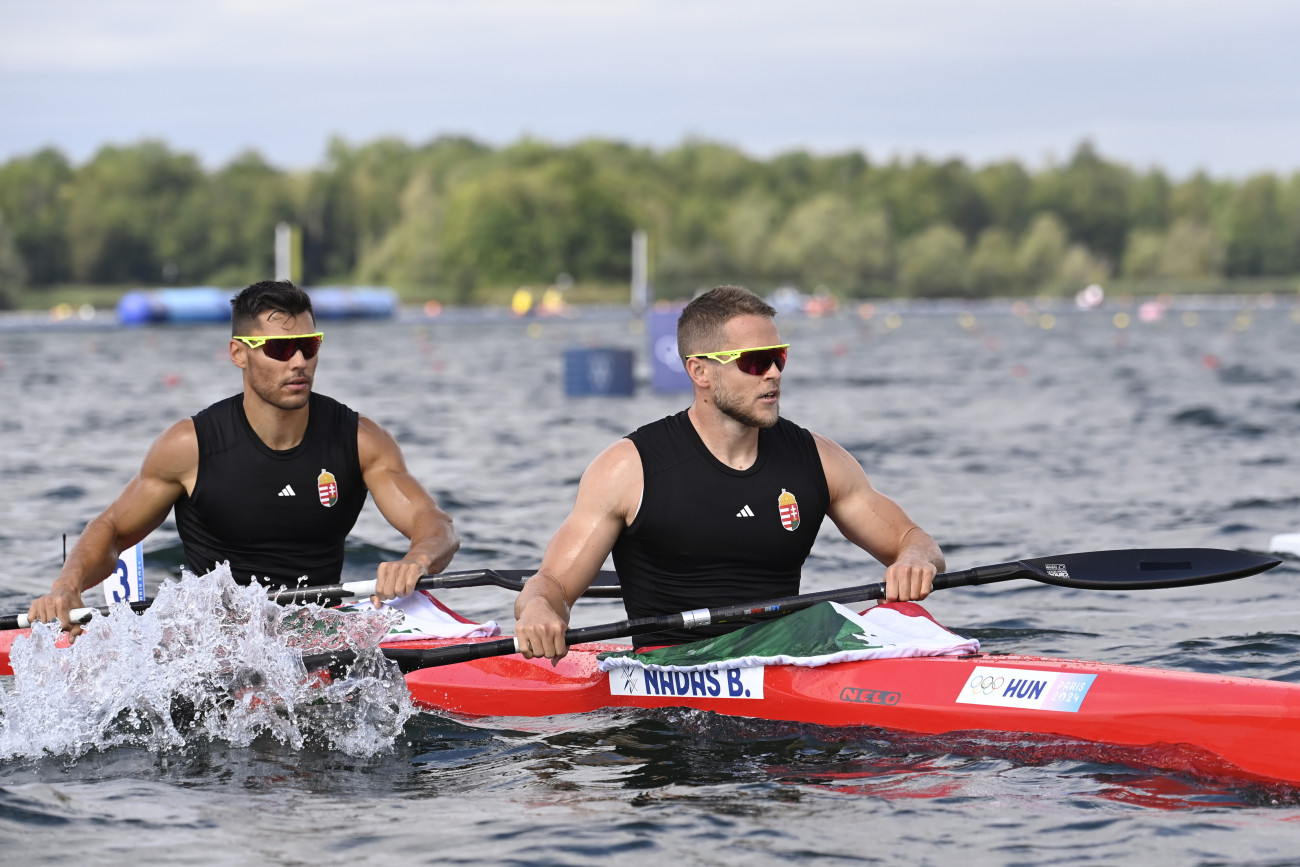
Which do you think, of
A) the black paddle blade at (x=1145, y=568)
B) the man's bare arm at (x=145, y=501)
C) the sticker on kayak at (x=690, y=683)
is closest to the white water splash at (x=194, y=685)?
the man's bare arm at (x=145, y=501)

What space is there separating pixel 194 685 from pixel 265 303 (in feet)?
5.25

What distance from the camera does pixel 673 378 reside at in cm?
2233

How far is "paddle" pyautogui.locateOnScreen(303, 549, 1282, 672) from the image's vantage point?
5703 mm

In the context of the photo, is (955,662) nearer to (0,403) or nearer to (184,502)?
(184,502)

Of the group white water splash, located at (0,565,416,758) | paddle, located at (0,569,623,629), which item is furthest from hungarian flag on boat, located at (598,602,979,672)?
white water splash, located at (0,565,416,758)

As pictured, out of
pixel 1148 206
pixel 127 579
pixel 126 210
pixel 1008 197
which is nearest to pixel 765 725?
pixel 127 579

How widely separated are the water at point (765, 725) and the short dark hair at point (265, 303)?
1738 mm

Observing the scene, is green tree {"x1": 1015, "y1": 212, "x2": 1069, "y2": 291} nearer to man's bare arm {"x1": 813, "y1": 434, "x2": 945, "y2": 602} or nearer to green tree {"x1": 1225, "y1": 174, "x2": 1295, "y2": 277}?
green tree {"x1": 1225, "y1": 174, "x2": 1295, "y2": 277}

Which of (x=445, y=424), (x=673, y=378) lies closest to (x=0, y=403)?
(x=445, y=424)

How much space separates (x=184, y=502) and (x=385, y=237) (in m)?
110

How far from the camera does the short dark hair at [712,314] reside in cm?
562

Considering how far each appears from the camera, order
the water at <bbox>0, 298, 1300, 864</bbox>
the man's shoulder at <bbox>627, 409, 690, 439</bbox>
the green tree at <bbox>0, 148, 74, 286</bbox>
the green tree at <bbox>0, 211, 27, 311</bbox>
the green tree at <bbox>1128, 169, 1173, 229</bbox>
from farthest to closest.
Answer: the green tree at <bbox>1128, 169, 1173, 229</bbox> < the green tree at <bbox>0, 148, 74, 286</bbox> < the green tree at <bbox>0, 211, 27, 311</bbox> < the man's shoulder at <bbox>627, 409, 690, 439</bbox> < the water at <bbox>0, 298, 1300, 864</bbox>

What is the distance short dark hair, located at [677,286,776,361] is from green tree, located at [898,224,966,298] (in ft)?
392

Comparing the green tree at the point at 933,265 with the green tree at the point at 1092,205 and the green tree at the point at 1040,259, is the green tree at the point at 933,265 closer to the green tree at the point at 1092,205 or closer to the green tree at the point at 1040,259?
the green tree at the point at 1040,259
